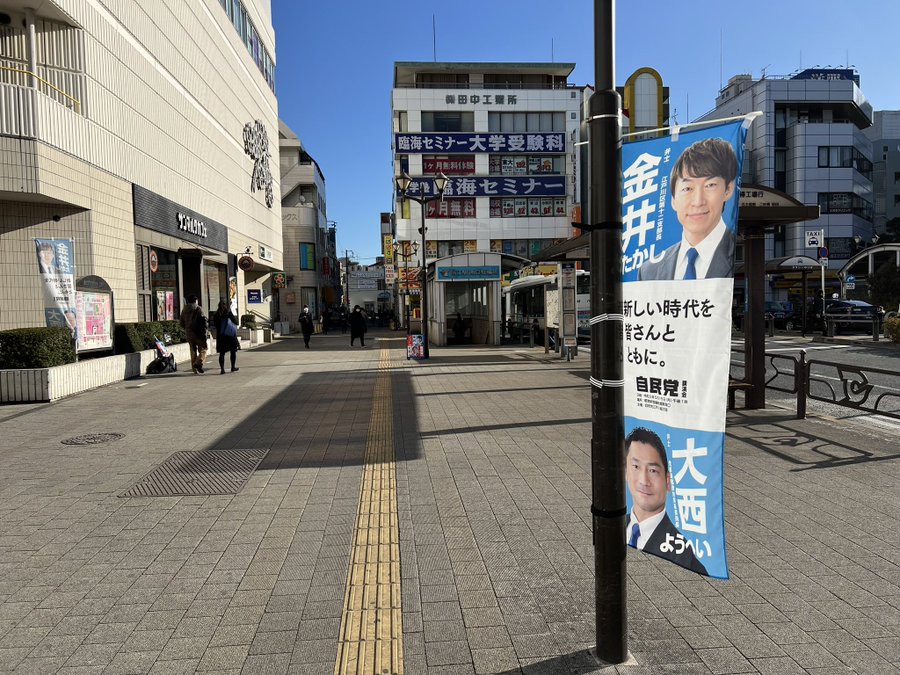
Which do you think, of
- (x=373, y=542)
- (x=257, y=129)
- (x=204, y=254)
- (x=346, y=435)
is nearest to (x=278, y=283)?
(x=257, y=129)

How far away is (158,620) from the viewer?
3242 millimetres

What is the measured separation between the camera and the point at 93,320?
12.9 m

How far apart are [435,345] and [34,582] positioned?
69.1 ft

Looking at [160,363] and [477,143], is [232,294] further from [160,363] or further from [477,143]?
[477,143]

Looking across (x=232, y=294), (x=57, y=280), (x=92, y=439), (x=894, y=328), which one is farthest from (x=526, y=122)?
(x=92, y=439)

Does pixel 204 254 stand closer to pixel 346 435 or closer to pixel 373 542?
pixel 346 435

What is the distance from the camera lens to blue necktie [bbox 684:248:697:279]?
2518 millimetres

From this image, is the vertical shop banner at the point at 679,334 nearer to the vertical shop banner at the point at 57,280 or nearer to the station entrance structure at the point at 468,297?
the vertical shop banner at the point at 57,280

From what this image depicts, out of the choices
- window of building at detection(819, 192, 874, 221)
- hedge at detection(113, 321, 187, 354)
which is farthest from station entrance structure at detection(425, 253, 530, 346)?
window of building at detection(819, 192, 874, 221)

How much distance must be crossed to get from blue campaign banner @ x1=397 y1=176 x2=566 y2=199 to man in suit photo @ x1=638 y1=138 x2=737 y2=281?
44.1 m

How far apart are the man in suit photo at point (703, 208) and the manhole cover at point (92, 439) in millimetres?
7299

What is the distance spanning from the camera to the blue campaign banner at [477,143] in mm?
45219

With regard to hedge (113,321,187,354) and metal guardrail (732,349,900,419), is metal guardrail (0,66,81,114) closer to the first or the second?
hedge (113,321,187,354)

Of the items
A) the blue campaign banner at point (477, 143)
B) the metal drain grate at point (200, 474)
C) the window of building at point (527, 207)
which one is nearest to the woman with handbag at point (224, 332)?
the metal drain grate at point (200, 474)
